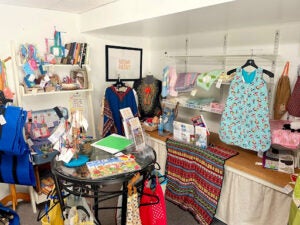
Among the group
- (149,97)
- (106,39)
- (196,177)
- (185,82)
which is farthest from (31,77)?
(196,177)

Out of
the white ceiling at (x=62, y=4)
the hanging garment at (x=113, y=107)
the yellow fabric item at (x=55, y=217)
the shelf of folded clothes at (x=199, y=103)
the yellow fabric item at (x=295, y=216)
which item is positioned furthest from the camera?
the hanging garment at (x=113, y=107)

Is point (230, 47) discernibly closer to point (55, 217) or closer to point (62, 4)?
point (62, 4)

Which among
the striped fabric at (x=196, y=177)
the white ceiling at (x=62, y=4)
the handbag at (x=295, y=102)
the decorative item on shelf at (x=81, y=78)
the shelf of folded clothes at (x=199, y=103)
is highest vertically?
the white ceiling at (x=62, y=4)

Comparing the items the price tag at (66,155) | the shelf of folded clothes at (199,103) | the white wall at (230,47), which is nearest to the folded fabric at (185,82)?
the shelf of folded clothes at (199,103)

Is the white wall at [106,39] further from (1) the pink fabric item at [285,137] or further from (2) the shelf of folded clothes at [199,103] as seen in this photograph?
(1) the pink fabric item at [285,137]

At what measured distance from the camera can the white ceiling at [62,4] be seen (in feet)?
7.25

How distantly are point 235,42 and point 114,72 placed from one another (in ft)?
5.39

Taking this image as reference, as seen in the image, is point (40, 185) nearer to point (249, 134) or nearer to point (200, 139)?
point (200, 139)

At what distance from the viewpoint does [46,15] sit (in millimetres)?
2592

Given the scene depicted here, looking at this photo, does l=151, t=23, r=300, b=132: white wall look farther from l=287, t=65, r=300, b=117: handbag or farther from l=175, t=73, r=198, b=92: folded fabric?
l=175, t=73, r=198, b=92: folded fabric

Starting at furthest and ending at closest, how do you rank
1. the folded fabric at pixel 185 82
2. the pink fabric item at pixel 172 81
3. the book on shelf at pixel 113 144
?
1. the pink fabric item at pixel 172 81
2. the folded fabric at pixel 185 82
3. the book on shelf at pixel 113 144

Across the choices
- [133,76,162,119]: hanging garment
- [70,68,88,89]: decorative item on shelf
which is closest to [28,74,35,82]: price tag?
[70,68,88,89]: decorative item on shelf

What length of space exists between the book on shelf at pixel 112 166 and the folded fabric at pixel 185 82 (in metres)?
1.22

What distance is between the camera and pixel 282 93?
6.95ft
